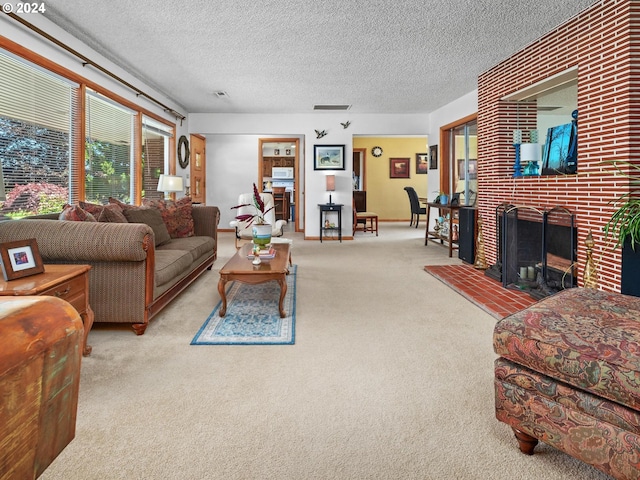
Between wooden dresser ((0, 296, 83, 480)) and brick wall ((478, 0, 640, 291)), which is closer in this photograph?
wooden dresser ((0, 296, 83, 480))

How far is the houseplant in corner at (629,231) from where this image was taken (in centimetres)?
260

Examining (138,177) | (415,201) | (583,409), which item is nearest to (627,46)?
(583,409)

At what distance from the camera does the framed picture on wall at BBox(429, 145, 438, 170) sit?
813 centimetres

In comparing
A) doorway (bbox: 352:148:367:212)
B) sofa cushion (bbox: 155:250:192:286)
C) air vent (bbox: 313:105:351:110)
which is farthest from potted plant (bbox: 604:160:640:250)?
doorway (bbox: 352:148:367:212)

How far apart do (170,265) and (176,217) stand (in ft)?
5.59

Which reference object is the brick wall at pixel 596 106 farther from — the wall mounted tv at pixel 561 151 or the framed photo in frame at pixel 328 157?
the framed photo in frame at pixel 328 157

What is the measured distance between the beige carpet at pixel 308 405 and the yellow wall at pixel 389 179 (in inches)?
362

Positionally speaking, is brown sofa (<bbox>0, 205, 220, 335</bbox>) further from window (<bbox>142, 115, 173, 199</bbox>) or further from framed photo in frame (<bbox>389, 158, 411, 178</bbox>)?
framed photo in frame (<bbox>389, 158, 411, 178</bbox>)

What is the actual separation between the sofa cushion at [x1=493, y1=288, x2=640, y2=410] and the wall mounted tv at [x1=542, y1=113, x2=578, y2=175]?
251 centimetres

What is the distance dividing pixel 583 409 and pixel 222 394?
1.44 m

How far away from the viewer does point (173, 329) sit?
296 cm

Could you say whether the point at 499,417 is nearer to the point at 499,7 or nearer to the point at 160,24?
the point at 499,7

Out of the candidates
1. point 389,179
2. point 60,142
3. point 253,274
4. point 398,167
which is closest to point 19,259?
point 253,274

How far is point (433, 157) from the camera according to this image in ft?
27.1
